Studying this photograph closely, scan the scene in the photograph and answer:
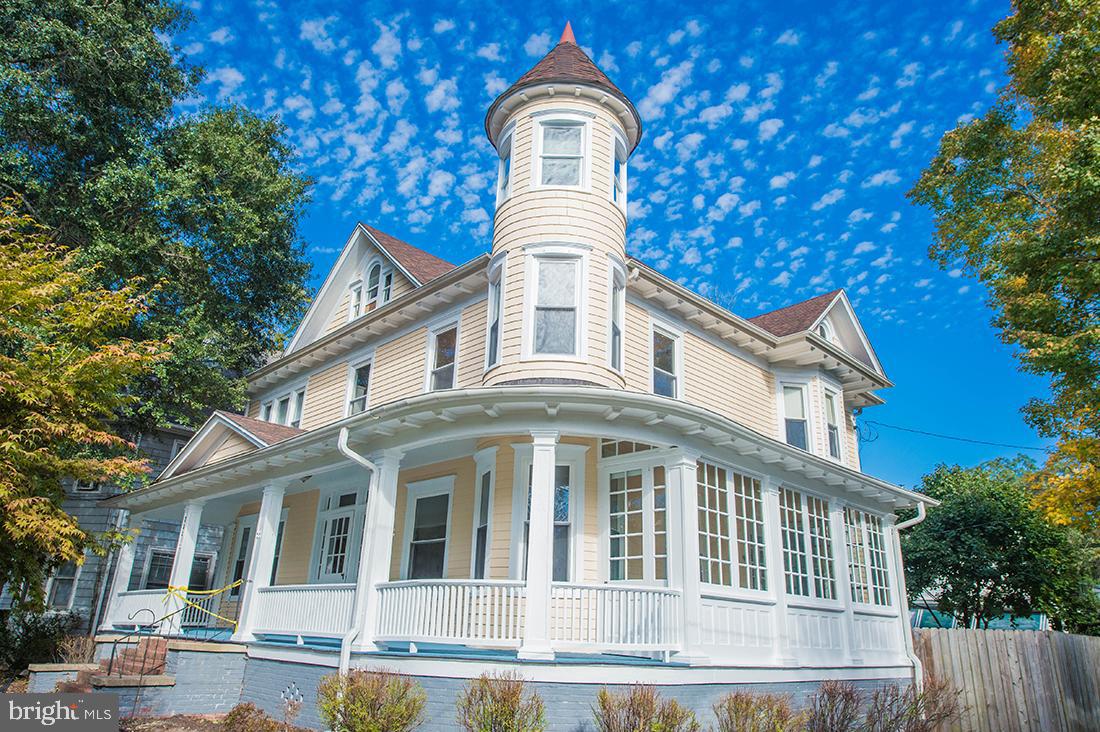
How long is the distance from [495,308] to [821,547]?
7.16 m

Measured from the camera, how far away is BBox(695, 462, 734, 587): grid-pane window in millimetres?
10086

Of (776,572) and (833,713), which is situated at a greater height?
(776,572)

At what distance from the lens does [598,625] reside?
8297 mm

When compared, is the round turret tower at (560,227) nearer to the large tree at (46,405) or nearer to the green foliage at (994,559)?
the large tree at (46,405)

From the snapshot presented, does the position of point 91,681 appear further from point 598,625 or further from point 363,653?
point 598,625

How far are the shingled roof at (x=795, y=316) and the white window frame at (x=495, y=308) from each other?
7.10 m

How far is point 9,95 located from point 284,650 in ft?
49.6

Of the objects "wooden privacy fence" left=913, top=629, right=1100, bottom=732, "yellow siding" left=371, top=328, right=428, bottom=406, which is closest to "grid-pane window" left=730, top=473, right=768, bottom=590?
"wooden privacy fence" left=913, top=629, right=1100, bottom=732

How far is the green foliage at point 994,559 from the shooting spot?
772 inches

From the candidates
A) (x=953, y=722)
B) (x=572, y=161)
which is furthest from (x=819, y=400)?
(x=572, y=161)

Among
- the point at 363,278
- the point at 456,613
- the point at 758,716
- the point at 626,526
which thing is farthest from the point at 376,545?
the point at 363,278

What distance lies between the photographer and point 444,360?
1426 cm

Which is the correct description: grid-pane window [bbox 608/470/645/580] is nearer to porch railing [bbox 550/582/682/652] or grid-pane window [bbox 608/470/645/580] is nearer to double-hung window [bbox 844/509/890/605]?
porch railing [bbox 550/582/682/652]

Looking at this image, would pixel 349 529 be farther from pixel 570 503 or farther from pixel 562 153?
pixel 562 153
